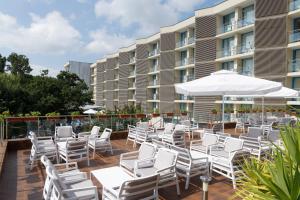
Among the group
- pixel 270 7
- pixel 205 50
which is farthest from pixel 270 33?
pixel 205 50

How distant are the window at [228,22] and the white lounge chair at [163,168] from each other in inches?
1111

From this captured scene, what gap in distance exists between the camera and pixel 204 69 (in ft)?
110

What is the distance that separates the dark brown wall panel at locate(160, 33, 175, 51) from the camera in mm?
40312

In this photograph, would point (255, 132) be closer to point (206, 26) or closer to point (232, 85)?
point (232, 85)

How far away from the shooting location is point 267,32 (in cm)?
2616

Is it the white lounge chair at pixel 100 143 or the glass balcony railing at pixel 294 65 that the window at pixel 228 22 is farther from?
the white lounge chair at pixel 100 143

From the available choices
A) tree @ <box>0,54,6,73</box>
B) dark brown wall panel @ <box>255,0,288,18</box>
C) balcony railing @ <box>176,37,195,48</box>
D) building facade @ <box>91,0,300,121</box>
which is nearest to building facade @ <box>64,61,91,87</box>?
tree @ <box>0,54,6,73</box>

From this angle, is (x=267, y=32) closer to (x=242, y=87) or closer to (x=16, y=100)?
(x=242, y=87)

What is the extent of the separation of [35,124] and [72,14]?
21.5 feet

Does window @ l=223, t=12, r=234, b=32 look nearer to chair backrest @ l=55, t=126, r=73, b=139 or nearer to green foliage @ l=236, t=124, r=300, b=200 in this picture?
chair backrest @ l=55, t=126, r=73, b=139

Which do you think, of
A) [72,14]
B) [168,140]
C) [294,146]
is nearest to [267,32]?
[72,14]

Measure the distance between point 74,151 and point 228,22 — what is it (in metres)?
29.4

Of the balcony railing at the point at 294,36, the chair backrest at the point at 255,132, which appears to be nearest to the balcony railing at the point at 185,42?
the balcony railing at the point at 294,36

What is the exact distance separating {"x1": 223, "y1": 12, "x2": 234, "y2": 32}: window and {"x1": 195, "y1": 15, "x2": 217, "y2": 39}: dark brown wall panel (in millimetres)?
1213
